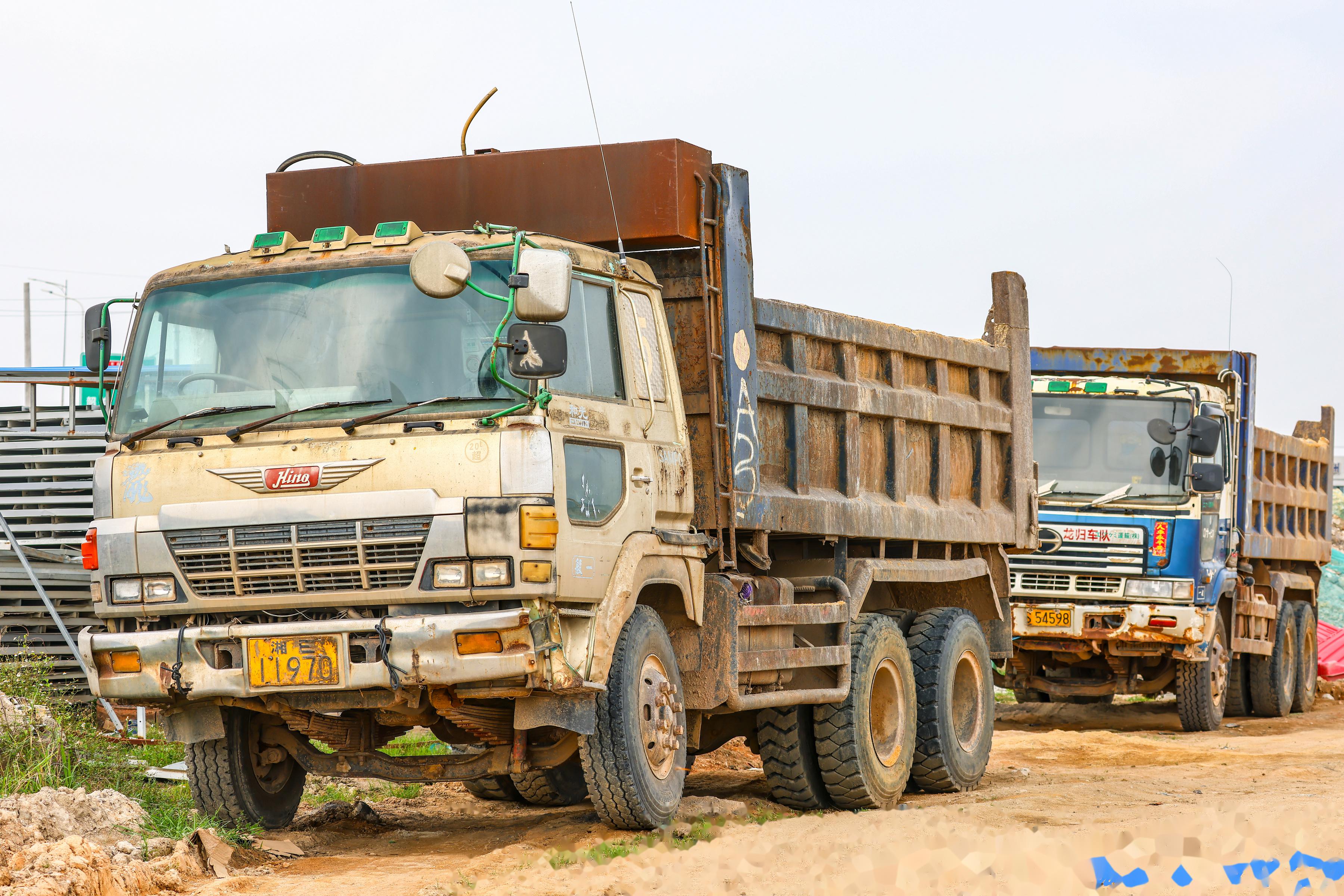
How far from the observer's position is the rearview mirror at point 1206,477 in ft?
43.5

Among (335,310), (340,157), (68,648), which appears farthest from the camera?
(68,648)

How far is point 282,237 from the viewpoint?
274 inches

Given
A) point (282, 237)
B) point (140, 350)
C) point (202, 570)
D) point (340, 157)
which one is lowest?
point (202, 570)

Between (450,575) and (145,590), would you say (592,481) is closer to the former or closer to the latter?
(450,575)

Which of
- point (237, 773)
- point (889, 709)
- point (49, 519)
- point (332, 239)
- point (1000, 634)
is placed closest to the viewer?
point (332, 239)

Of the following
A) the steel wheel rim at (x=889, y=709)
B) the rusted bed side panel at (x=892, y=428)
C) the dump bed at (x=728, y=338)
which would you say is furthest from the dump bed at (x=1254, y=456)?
the steel wheel rim at (x=889, y=709)

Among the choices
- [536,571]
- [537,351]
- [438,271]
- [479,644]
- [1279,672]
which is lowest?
[1279,672]

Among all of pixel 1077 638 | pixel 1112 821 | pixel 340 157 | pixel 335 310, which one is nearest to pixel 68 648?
pixel 340 157

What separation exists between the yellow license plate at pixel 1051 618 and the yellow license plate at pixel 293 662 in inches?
332

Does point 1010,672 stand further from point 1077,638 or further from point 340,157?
point 340,157

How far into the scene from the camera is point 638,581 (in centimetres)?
682

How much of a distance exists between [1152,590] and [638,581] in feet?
25.2

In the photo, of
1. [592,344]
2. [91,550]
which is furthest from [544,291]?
[91,550]

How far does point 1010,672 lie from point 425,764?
8.45m
